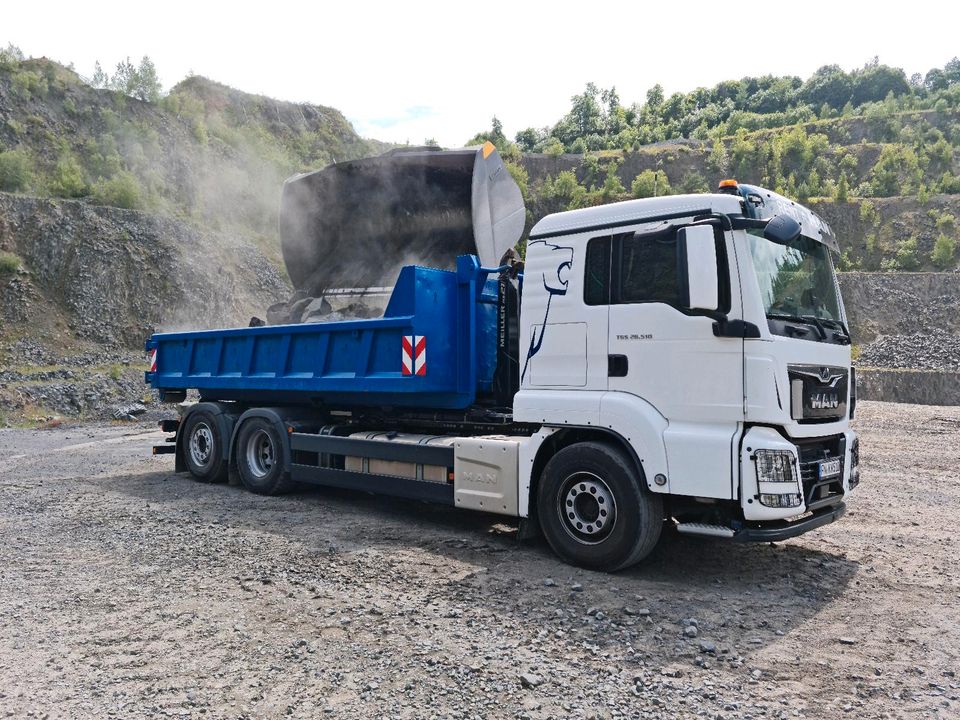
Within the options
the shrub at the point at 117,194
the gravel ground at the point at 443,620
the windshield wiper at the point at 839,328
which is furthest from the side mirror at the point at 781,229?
the shrub at the point at 117,194

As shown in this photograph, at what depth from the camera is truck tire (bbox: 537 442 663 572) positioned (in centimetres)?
521

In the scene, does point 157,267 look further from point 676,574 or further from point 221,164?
point 676,574

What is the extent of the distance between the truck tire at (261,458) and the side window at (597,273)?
4316 mm

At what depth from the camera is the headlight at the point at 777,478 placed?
476 centimetres

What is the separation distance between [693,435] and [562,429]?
1092 millimetres

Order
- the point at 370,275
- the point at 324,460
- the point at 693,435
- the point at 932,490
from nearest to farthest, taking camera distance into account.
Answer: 1. the point at 693,435
2. the point at 324,460
3. the point at 932,490
4. the point at 370,275

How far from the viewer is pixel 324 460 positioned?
26.0 ft

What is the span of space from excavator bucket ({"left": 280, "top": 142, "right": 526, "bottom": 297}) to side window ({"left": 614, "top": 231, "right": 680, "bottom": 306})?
3.26m

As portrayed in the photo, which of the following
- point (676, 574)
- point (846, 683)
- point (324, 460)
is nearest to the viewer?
point (846, 683)

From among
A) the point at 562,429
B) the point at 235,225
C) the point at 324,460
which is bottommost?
the point at 324,460

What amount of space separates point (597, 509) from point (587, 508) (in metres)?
0.09

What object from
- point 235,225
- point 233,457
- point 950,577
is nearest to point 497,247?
point 233,457

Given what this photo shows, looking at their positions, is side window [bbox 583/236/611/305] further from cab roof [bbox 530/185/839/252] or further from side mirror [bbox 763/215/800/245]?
side mirror [bbox 763/215/800/245]

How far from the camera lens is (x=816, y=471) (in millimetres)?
5168
